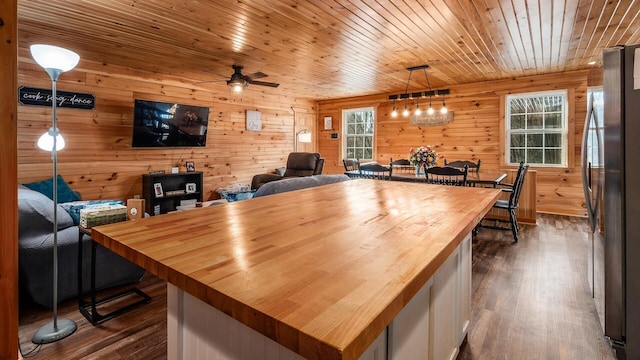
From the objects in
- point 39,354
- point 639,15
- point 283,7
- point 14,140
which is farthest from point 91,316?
point 639,15

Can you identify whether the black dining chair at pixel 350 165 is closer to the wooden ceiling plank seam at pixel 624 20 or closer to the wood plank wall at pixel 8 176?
the wooden ceiling plank seam at pixel 624 20

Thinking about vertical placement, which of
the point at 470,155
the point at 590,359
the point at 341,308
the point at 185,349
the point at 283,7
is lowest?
the point at 590,359

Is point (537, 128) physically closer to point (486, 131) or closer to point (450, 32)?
point (486, 131)

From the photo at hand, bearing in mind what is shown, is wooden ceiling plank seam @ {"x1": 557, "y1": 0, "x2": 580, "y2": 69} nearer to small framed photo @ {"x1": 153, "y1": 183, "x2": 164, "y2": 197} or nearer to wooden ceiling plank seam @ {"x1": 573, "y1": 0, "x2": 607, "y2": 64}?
wooden ceiling plank seam @ {"x1": 573, "y1": 0, "x2": 607, "y2": 64}

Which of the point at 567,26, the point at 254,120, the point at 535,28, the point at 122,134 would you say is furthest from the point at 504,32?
the point at 122,134

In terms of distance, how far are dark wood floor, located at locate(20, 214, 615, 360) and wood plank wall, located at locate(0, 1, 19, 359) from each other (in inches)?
36.1

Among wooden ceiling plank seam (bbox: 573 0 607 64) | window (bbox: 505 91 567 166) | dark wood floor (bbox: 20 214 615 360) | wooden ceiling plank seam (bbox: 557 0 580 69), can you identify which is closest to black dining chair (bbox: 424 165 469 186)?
dark wood floor (bbox: 20 214 615 360)

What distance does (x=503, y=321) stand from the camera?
Result: 7.41 feet

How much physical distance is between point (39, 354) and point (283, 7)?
3062 millimetres

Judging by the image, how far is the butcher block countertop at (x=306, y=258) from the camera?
1.83ft

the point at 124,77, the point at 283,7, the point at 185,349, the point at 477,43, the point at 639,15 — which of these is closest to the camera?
A: the point at 185,349

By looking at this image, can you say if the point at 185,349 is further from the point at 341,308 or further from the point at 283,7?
the point at 283,7

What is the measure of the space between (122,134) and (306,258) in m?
5.25

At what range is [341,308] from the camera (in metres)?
0.58
